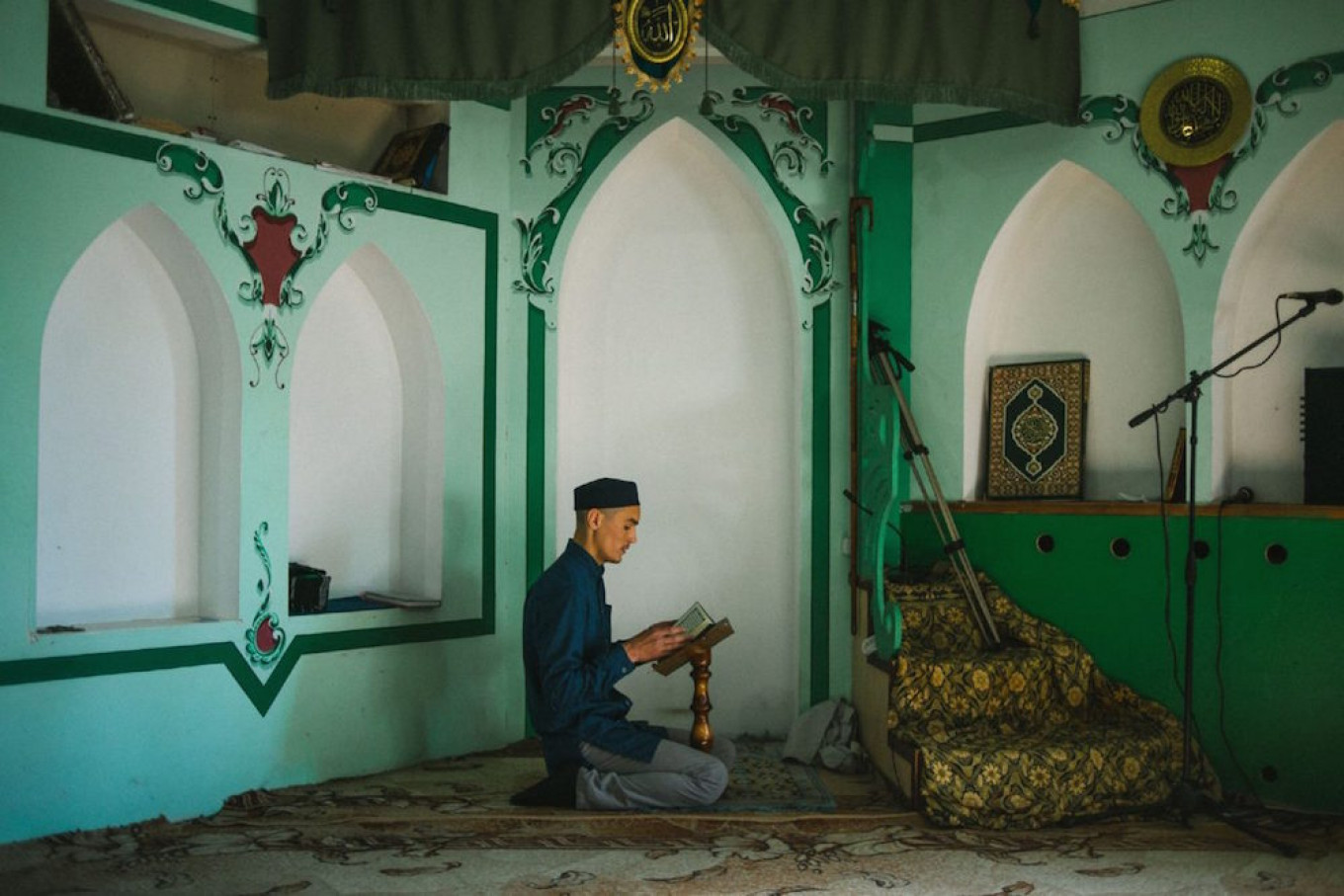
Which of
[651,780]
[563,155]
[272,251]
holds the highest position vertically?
[563,155]

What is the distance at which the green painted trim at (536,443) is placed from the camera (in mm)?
5961

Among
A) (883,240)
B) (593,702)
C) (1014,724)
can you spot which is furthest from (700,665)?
(883,240)

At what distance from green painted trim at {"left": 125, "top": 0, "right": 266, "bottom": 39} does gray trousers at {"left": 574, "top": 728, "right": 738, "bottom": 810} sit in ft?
10.3

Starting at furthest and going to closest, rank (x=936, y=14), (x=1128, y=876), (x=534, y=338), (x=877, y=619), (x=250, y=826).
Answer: (x=534, y=338) < (x=877, y=619) < (x=936, y=14) < (x=250, y=826) < (x=1128, y=876)

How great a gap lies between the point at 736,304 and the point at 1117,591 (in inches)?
90.2

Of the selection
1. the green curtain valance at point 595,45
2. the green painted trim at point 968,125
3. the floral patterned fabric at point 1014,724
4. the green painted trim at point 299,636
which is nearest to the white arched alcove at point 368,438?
the green painted trim at point 299,636

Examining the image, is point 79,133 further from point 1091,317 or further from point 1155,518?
point 1155,518

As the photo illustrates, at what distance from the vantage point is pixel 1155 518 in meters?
5.26

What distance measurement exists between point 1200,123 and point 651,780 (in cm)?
355

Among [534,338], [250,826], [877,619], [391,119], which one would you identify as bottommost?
[250,826]

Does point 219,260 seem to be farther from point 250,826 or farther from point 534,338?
point 250,826

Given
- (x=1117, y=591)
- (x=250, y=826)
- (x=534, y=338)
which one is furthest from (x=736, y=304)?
(x=250, y=826)

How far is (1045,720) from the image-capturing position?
16.6 ft

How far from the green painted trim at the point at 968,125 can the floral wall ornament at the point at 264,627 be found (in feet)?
11.5
